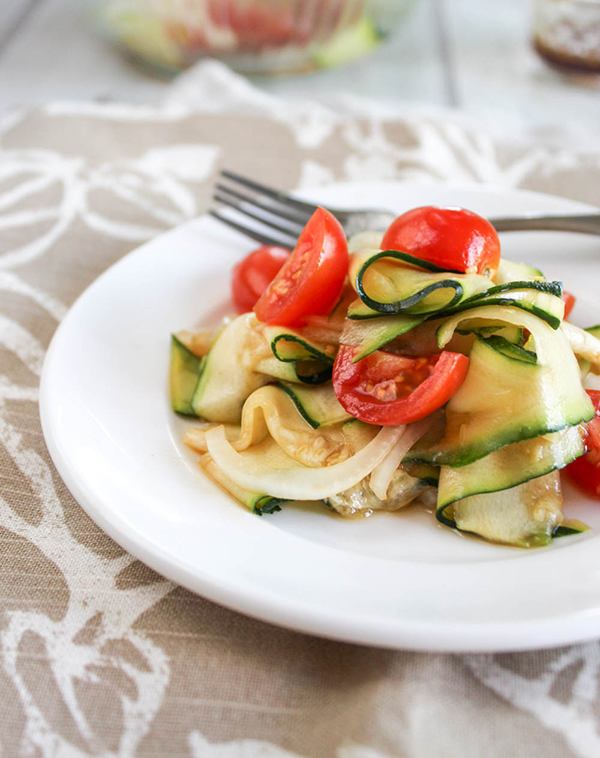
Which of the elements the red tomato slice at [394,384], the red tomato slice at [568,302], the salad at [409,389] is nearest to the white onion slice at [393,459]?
the salad at [409,389]

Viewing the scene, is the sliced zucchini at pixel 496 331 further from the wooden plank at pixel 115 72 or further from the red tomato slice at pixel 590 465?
the wooden plank at pixel 115 72

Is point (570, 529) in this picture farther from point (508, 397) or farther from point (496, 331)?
point (496, 331)

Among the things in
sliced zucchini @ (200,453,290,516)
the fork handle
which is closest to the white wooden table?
the fork handle

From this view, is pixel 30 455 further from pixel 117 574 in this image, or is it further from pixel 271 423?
pixel 271 423

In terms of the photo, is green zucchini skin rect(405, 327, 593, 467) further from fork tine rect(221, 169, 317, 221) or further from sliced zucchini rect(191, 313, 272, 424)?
fork tine rect(221, 169, 317, 221)

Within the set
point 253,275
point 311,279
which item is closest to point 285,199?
point 253,275

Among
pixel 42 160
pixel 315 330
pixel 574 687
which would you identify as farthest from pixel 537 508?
pixel 42 160
